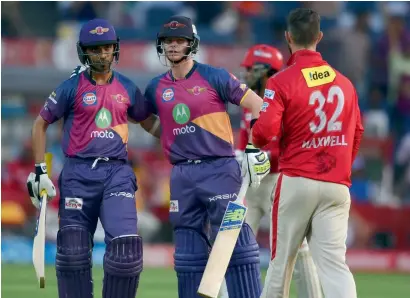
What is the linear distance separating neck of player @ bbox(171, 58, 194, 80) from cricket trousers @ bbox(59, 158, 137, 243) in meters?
0.64

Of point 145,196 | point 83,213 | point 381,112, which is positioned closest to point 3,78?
point 145,196

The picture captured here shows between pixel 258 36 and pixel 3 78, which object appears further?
pixel 258 36

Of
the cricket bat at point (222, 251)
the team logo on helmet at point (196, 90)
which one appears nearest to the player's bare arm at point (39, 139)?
the team logo on helmet at point (196, 90)

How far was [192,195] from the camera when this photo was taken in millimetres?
7746

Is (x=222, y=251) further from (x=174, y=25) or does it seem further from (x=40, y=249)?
(x=174, y=25)

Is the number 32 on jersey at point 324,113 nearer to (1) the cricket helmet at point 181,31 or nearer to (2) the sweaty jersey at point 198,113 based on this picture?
(2) the sweaty jersey at point 198,113

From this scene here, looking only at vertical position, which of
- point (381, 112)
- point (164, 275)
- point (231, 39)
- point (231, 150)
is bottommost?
point (164, 275)

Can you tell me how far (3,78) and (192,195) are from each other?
26.2 ft

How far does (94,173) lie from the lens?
25.6 feet

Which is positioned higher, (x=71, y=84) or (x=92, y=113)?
(x=71, y=84)

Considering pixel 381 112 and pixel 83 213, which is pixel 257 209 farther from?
pixel 381 112

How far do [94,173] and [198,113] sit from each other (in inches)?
28.6

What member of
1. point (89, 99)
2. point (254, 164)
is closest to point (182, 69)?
point (89, 99)

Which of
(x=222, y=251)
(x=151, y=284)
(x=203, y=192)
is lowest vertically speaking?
(x=151, y=284)
